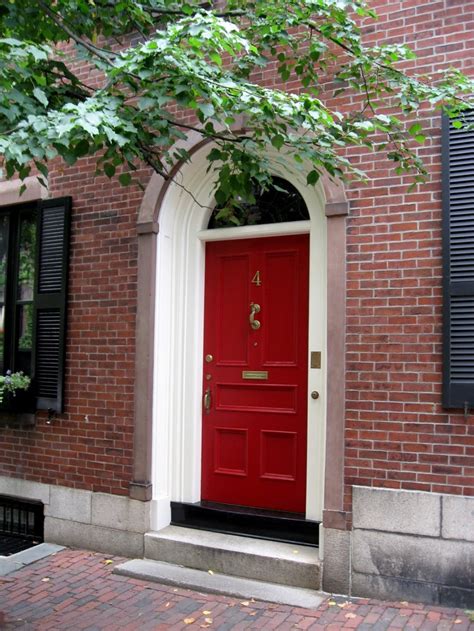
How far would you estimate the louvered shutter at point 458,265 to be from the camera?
416cm

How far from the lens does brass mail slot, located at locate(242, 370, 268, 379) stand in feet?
17.4

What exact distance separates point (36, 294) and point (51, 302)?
24cm

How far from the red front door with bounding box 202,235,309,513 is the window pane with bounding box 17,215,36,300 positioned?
2043 millimetres

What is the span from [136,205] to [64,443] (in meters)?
2.32

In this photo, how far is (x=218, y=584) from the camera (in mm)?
4602

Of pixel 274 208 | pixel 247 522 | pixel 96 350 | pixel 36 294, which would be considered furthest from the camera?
pixel 36 294

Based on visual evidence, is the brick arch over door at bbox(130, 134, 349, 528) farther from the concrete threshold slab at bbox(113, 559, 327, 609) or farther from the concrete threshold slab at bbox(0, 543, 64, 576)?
the concrete threshold slab at bbox(0, 543, 64, 576)

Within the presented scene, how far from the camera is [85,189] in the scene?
599 centimetres

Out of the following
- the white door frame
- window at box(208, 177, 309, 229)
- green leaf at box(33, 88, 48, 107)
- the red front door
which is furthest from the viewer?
the white door frame

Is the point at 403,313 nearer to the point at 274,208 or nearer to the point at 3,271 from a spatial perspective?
the point at 274,208

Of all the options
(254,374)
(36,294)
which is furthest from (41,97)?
(36,294)

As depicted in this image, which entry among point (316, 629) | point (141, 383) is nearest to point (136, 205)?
point (141, 383)

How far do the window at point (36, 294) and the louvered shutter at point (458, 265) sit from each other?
3.49 m

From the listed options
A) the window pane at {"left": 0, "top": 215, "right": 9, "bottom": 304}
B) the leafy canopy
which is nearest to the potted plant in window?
the window pane at {"left": 0, "top": 215, "right": 9, "bottom": 304}
